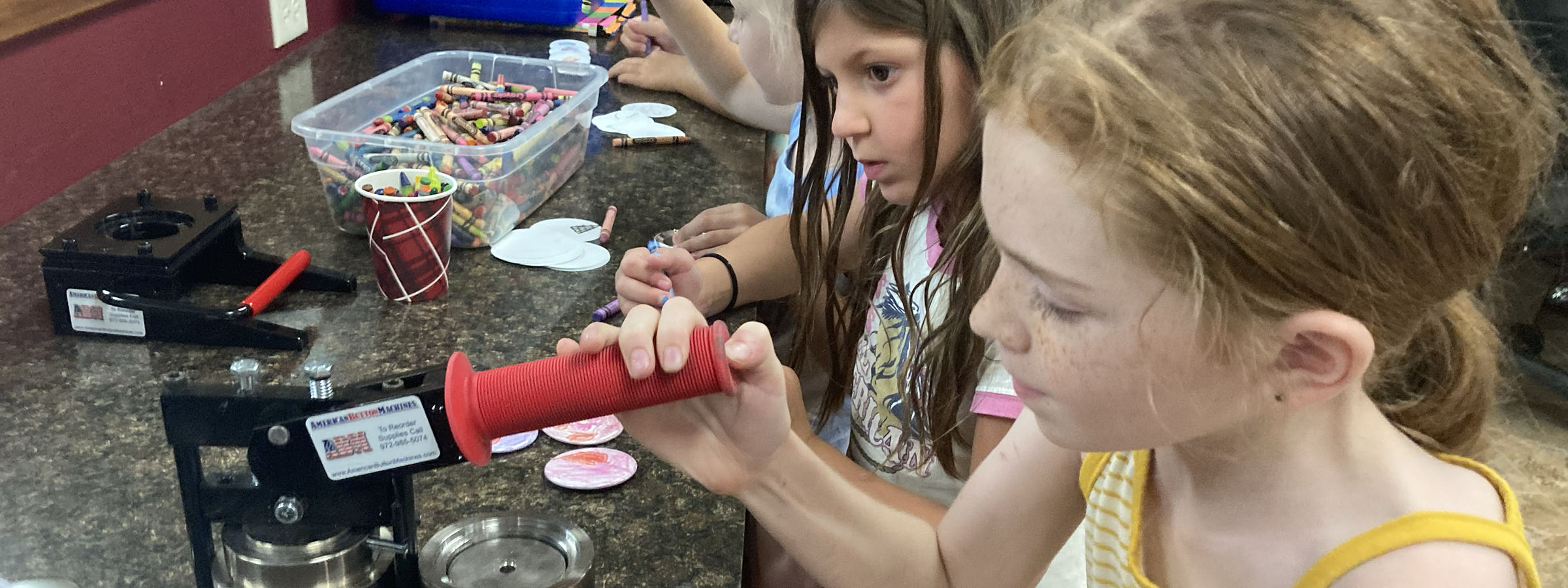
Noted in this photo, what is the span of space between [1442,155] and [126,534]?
85 centimetres

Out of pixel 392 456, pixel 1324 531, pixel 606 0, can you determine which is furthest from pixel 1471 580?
pixel 606 0

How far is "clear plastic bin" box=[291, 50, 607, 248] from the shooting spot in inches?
50.9

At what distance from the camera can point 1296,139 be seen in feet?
1.87

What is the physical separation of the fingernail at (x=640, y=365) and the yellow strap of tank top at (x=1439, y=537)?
1.40 ft

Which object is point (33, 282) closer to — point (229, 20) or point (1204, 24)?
point (229, 20)

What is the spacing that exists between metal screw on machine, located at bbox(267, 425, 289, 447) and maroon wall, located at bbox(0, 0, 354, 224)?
89 cm

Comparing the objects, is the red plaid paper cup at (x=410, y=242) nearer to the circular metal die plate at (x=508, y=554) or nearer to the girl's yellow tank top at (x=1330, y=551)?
the circular metal die plate at (x=508, y=554)

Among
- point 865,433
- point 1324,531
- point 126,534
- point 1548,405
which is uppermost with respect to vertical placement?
point 1324,531

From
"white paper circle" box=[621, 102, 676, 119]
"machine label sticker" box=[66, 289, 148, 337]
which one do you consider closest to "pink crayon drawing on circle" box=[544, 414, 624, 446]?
"machine label sticker" box=[66, 289, 148, 337]

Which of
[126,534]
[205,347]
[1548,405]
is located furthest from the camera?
[1548,405]

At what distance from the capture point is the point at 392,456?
2.05 ft

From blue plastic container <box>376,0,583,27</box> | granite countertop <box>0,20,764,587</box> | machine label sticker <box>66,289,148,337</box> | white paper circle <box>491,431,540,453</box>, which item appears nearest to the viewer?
granite countertop <box>0,20,764,587</box>

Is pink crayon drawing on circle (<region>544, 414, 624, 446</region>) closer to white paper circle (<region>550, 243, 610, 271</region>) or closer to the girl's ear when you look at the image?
white paper circle (<region>550, 243, 610, 271</region>)

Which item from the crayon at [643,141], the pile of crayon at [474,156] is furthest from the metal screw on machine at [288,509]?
the crayon at [643,141]
